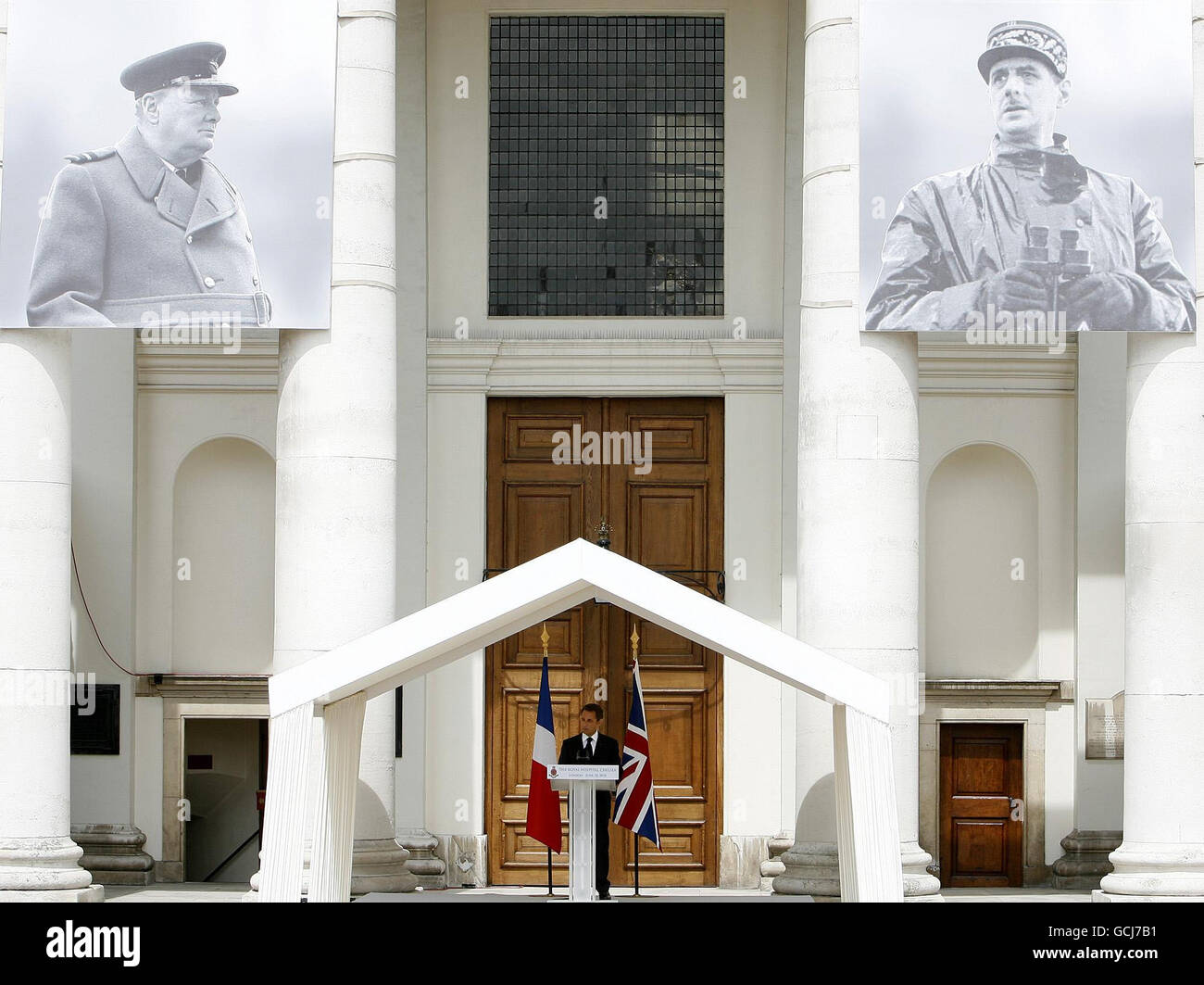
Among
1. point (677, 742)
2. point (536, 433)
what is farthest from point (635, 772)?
point (536, 433)

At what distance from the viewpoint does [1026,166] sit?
64.5 feet

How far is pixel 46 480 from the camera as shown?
19.7m

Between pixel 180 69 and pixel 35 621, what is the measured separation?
20.2 ft

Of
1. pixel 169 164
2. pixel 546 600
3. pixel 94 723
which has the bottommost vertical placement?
pixel 94 723

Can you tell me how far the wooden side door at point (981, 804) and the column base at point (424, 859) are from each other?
6.54m

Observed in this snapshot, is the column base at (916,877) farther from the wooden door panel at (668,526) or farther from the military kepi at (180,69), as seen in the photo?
the military kepi at (180,69)

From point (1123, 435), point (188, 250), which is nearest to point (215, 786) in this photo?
point (188, 250)

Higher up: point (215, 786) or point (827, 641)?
point (827, 641)

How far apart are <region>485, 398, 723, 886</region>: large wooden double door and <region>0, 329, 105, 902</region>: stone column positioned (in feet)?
20.1

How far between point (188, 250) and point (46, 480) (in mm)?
2934

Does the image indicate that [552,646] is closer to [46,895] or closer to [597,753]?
[597,753]

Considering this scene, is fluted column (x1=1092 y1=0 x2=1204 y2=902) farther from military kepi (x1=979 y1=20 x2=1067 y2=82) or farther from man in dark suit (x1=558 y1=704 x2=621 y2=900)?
man in dark suit (x1=558 y1=704 x2=621 y2=900)

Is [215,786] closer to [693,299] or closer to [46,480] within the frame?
[46,480]

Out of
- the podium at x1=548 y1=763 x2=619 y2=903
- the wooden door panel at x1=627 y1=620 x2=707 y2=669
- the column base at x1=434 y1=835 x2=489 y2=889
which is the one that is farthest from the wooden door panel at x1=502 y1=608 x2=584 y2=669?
the podium at x1=548 y1=763 x2=619 y2=903
